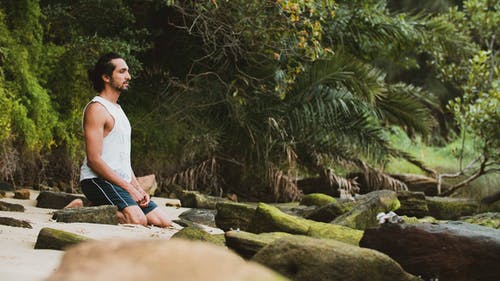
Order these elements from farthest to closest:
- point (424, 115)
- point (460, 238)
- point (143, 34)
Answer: point (424, 115) < point (143, 34) < point (460, 238)

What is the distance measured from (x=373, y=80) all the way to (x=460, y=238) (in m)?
7.82

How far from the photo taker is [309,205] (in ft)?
33.5

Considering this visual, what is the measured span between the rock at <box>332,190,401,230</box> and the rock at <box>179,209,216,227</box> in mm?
1334

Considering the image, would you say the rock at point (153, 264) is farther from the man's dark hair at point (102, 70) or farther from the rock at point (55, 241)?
the man's dark hair at point (102, 70)

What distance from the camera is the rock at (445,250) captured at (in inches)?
176

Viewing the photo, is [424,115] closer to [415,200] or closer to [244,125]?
[244,125]

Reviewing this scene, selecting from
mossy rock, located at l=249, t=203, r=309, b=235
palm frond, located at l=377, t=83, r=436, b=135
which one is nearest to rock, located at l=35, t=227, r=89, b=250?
mossy rock, located at l=249, t=203, r=309, b=235

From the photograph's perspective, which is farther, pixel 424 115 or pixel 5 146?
pixel 424 115

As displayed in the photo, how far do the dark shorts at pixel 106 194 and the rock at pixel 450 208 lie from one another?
4.97 m

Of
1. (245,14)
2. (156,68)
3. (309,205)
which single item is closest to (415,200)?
(309,205)

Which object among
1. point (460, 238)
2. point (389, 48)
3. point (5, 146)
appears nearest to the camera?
point (460, 238)

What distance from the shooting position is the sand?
10.7ft

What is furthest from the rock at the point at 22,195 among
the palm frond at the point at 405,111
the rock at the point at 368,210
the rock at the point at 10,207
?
the palm frond at the point at 405,111

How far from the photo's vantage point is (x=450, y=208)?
10.1 m
